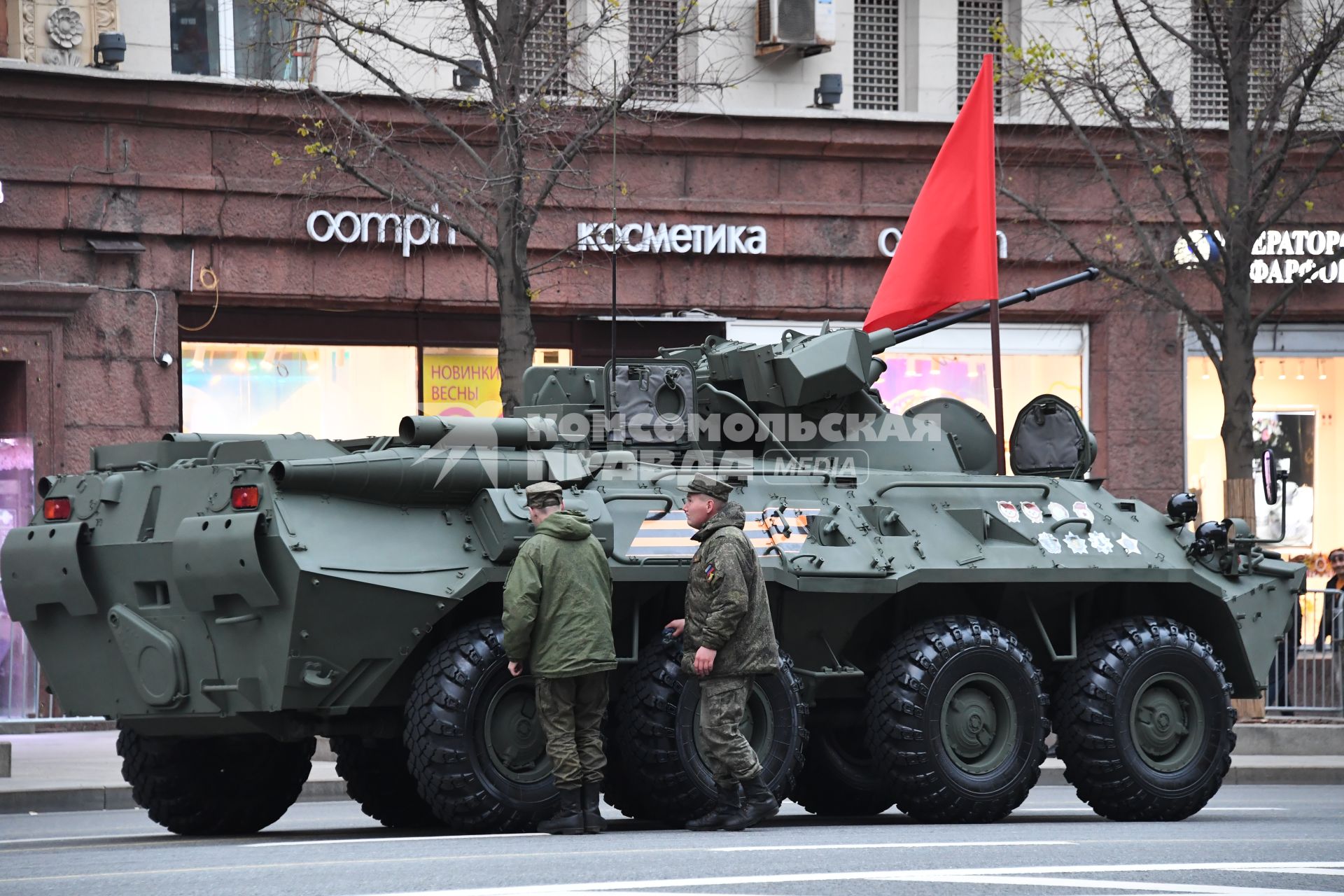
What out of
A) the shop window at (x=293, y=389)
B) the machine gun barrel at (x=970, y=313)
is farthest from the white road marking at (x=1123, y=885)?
the shop window at (x=293, y=389)

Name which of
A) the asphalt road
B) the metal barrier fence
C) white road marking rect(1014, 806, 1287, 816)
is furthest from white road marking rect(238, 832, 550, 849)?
the metal barrier fence

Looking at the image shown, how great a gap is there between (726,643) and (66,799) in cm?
531

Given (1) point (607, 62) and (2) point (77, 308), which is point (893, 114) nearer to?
(1) point (607, 62)

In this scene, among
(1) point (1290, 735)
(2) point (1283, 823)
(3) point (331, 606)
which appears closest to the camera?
(3) point (331, 606)

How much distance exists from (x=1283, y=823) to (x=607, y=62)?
11.8 meters

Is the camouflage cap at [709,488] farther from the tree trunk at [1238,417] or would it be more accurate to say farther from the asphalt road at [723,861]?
the tree trunk at [1238,417]

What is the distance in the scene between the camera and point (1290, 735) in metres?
17.2

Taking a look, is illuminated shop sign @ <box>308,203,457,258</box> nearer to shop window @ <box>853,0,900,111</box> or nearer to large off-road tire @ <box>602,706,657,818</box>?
shop window @ <box>853,0,900,111</box>

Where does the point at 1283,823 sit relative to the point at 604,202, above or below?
below

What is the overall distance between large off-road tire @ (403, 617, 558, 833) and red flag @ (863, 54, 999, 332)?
564 centimetres

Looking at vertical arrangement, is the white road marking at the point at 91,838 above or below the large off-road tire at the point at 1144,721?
below

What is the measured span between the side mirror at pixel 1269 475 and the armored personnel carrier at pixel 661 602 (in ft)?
32.9

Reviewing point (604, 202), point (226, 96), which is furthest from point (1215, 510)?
point (226, 96)

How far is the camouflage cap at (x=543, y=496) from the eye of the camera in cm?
1015
